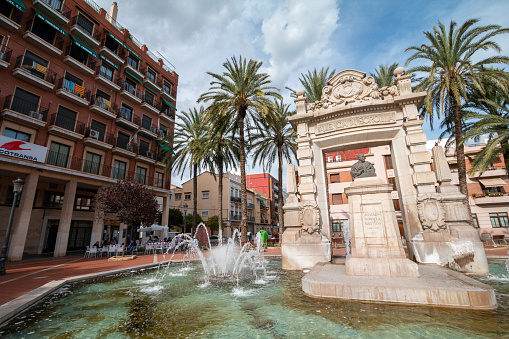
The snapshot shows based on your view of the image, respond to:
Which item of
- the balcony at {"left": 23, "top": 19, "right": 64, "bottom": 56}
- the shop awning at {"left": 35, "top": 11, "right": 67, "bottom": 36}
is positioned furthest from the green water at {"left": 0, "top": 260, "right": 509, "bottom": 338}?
the shop awning at {"left": 35, "top": 11, "right": 67, "bottom": 36}

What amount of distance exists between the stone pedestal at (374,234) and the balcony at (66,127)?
2275cm

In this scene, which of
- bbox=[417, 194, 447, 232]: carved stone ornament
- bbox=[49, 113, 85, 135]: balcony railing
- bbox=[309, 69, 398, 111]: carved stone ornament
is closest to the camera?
bbox=[417, 194, 447, 232]: carved stone ornament

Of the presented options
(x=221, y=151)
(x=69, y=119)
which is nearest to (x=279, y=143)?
(x=221, y=151)

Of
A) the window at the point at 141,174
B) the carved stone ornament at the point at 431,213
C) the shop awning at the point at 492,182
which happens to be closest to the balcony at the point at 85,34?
the window at the point at 141,174

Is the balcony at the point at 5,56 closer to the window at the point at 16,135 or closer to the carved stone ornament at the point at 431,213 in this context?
the window at the point at 16,135

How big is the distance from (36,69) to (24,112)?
3.62 meters

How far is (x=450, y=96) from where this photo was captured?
643 inches

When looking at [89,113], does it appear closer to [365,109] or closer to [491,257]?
[365,109]

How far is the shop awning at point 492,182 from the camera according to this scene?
2748 cm

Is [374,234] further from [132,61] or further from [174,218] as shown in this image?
[174,218]

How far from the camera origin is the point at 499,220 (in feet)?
89.2

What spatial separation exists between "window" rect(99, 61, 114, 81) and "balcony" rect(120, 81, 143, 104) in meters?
1.27

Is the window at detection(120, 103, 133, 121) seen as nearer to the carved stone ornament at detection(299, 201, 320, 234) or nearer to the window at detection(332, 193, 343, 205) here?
the carved stone ornament at detection(299, 201, 320, 234)

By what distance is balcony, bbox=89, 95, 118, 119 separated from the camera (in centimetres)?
2238
